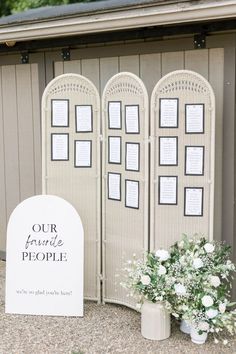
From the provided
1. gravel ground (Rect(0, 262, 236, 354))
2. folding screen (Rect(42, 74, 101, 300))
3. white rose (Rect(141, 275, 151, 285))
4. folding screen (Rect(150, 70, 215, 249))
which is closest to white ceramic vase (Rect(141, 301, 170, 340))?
gravel ground (Rect(0, 262, 236, 354))

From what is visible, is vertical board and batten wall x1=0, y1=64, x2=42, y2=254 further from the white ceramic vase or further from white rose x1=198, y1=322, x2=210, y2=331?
white rose x1=198, y1=322, x2=210, y2=331

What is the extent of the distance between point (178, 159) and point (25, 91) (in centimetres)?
187

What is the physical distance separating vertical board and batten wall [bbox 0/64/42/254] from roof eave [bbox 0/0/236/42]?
0.57 m

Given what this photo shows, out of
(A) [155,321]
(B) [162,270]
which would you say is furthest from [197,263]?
(A) [155,321]

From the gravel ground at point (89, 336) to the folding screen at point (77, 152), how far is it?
350 mm

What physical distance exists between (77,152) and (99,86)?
0.62 metres

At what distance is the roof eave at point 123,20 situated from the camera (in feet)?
9.87

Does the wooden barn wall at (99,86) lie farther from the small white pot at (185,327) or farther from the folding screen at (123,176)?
the small white pot at (185,327)

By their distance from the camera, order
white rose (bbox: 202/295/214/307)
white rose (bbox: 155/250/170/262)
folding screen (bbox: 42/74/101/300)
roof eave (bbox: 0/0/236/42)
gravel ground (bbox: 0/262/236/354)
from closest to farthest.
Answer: roof eave (bbox: 0/0/236/42) < white rose (bbox: 202/295/214/307) < gravel ground (bbox: 0/262/236/354) < white rose (bbox: 155/250/170/262) < folding screen (bbox: 42/74/101/300)

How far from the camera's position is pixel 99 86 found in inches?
160

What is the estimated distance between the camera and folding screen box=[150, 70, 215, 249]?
11.1 ft

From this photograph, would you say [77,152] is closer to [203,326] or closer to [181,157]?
[181,157]

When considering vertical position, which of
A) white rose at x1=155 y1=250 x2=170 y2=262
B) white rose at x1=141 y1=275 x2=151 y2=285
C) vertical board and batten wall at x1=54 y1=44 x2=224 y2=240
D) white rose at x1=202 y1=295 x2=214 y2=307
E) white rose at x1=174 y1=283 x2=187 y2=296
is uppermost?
vertical board and batten wall at x1=54 y1=44 x2=224 y2=240

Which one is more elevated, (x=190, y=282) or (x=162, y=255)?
(x=162, y=255)
